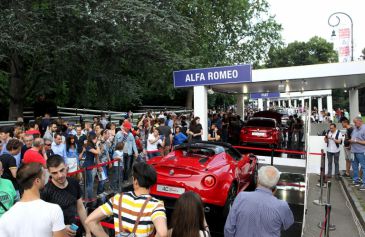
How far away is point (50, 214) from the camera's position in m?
2.75

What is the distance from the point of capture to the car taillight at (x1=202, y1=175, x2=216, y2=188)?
6535 mm

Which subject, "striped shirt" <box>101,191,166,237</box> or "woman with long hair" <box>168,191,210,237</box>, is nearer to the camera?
"woman with long hair" <box>168,191,210,237</box>

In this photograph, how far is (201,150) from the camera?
25.3 feet

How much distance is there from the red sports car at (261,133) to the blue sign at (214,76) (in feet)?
14.9

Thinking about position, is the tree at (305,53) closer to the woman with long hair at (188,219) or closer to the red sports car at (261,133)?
the red sports car at (261,133)

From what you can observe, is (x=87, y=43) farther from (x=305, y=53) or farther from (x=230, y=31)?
(x=305, y=53)

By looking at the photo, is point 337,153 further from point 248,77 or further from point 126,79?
point 126,79

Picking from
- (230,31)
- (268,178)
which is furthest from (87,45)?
(230,31)

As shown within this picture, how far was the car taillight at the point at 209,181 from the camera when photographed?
653cm

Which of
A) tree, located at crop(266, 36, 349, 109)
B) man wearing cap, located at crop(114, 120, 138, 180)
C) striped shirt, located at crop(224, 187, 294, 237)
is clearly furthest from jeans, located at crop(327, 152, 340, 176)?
tree, located at crop(266, 36, 349, 109)

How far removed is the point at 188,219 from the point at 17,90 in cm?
1683

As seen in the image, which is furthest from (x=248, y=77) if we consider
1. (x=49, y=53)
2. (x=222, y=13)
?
(x=222, y=13)

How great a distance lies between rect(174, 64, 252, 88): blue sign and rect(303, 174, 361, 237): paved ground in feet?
14.5

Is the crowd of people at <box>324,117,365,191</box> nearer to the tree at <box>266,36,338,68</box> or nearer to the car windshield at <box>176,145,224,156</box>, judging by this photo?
the car windshield at <box>176,145,224,156</box>
